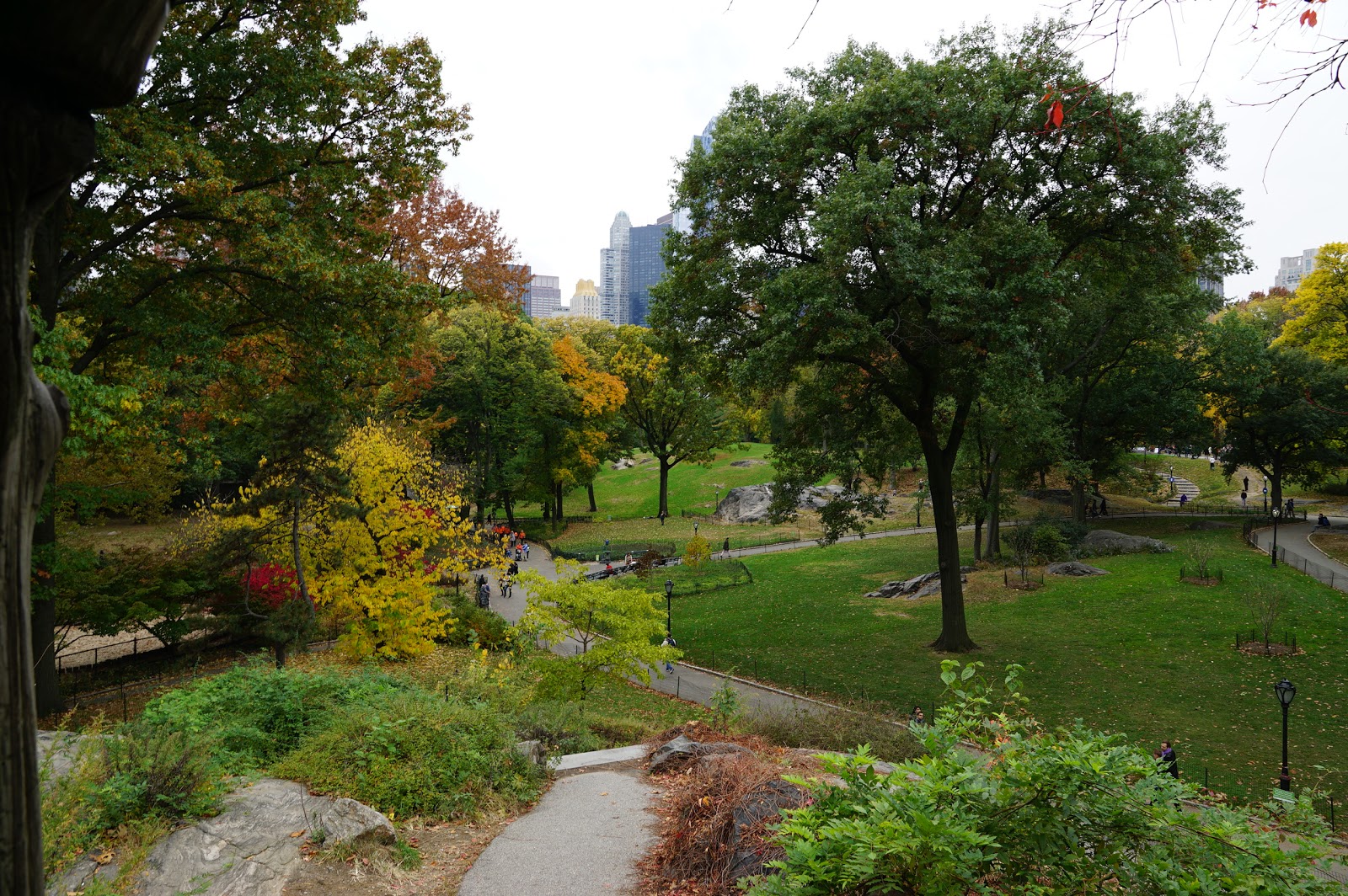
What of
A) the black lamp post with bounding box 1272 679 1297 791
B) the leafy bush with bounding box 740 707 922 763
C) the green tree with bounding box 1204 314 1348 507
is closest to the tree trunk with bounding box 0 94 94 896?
the leafy bush with bounding box 740 707 922 763

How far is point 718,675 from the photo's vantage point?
22.7 metres

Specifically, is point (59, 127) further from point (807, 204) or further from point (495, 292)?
point (495, 292)

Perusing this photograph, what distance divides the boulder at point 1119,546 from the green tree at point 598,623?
2447 cm

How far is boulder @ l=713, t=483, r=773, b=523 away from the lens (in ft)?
173

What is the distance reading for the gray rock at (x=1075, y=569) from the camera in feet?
97.9

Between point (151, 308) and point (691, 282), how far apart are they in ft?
40.4

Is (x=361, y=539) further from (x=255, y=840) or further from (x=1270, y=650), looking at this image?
(x=1270, y=650)

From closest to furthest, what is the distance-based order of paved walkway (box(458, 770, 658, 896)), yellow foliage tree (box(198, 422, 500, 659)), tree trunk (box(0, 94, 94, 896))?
tree trunk (box(0, 94, 94, 896)) < paved walkway (box(458, 770, 658, 896)) < yellow foliage tree (box(198, 422, 500, 659))

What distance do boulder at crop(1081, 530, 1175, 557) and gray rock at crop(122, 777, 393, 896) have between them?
33.5 m

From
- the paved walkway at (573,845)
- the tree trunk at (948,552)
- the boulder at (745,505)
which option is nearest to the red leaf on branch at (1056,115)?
the paved walkway at (573,845)

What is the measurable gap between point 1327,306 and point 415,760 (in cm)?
4818

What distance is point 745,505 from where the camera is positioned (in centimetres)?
5375

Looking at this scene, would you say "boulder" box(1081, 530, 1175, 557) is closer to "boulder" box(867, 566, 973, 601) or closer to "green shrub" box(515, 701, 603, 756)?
"boulder" box(867, 566, 973, 601)

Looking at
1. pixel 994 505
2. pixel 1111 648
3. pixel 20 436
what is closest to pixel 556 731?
pixel 20 436
